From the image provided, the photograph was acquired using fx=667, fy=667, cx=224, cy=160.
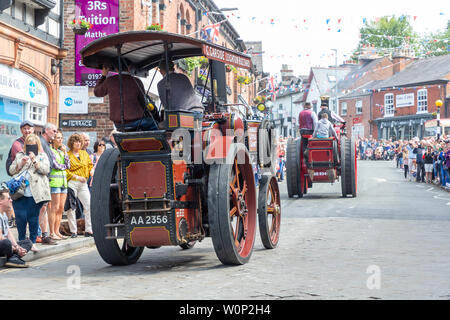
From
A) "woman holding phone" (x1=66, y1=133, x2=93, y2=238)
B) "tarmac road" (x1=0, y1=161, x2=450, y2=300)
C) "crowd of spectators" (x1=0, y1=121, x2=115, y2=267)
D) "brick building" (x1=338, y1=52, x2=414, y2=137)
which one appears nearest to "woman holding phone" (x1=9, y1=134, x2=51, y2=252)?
"crowd of spectators" (x1=0, y1=121, x2=115, y2=267)

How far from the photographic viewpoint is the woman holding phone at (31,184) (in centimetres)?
869

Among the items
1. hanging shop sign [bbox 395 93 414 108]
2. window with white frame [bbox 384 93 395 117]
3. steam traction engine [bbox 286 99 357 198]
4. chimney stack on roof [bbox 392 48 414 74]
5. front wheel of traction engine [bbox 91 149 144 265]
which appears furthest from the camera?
chimney stack on roof [bbox 392 48 414 74]

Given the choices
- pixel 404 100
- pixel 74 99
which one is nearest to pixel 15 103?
pixel 74 99

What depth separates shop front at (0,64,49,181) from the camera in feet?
46.2

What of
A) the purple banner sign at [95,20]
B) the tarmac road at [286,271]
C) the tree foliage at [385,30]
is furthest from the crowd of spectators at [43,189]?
the tree foliage at [385,30]

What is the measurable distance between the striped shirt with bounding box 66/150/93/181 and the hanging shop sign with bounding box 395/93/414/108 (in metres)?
49.1

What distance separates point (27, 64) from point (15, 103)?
41.4 inches

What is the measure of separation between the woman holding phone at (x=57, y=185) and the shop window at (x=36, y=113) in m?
5.79

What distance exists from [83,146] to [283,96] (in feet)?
263

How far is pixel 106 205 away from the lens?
7.01 metres

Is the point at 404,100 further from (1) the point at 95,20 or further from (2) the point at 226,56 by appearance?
(2) the point at 226,56

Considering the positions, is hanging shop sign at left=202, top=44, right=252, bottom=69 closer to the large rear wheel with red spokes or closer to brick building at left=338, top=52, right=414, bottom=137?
the large rear wheel with red spokes

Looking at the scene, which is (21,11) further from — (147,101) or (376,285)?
(376,285)

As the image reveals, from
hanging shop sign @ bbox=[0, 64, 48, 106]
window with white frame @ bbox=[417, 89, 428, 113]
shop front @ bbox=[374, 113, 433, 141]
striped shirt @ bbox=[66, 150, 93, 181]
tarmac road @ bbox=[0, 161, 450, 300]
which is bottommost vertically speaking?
tarmac road @ bbox=[0, 161, 450, 300]
